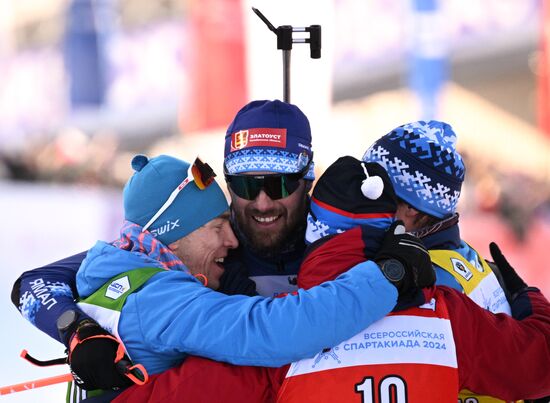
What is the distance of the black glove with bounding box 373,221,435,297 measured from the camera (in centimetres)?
197

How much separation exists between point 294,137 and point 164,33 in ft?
31.3

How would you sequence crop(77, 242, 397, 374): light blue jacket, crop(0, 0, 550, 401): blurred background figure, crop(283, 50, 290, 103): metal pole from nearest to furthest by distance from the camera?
crop(77, 242, 397, 374): light blue jacket, crop(283, 50, 290, 103): metal pole, crop(0, 0, 550, 401): blurred background figure

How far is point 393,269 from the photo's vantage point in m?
1.98

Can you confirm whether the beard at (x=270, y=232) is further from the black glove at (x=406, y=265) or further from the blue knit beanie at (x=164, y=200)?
the black glove at (x=406, y=265)

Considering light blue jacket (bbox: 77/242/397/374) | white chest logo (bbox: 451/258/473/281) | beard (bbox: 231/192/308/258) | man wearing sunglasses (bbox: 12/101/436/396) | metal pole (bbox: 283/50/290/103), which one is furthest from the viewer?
metal pole (bbox: 283/50/290/103)

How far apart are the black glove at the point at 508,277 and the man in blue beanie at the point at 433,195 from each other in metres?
0.15

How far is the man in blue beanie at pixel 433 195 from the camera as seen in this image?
238 centimetres

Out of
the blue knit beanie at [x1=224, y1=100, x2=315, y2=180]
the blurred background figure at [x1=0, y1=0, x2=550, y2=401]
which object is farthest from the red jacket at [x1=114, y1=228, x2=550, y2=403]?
the blurred background figure at [x1=0, y1=0, x2=550, y2=401]

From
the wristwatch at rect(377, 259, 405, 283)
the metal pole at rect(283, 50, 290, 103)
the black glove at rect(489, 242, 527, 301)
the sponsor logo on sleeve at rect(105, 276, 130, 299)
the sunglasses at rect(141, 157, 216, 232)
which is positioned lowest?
the black glove at rect(489, 242, 527, 301)

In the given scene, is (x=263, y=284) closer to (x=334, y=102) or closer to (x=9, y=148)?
(x=334, y=102)

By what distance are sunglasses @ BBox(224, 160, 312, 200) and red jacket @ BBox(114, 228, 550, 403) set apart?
0.59 meters

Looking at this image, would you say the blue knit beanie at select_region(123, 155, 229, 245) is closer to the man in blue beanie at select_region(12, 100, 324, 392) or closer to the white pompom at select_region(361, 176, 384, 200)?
the man in blue beanie at select_region(12, 100, 324, 392)

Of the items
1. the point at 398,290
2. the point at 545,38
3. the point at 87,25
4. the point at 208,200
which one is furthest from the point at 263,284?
the point at 87,25

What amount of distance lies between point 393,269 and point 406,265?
3 centimetres
